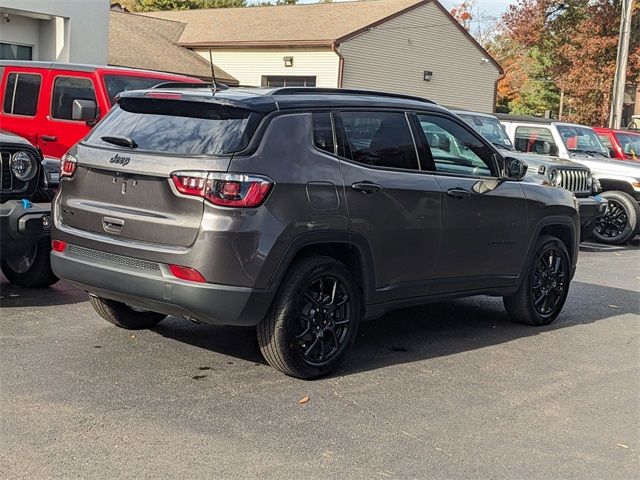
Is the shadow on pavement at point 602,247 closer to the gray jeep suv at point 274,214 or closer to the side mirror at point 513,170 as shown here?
the side mirror at point 513,170

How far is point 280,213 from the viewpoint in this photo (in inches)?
198

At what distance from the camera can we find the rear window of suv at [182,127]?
505 centimetres

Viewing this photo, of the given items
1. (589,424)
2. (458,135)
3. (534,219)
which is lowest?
(589,424)

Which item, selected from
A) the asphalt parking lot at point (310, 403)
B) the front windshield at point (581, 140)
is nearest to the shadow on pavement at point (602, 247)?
the front windshield at point (581, 140)

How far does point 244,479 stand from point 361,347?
2.56m

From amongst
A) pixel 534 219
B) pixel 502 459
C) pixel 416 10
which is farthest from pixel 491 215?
pixel 416 10

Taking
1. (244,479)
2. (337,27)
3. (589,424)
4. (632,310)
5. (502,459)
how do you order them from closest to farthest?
(244,479) → (502,459) → (589,424) → (632,310) → (337,27)

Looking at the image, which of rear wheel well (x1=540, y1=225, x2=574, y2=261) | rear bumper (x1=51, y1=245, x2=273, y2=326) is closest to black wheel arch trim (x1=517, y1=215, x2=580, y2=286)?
rear wheel well (x1=540, y1=225, x2=574, y2=261)

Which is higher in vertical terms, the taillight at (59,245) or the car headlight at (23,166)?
the car headlight at (23,166)

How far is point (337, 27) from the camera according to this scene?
3019cm

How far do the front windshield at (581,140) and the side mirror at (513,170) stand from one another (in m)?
8.24

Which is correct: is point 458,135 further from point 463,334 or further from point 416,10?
point 416,10

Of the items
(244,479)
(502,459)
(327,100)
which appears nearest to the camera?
(244,479)

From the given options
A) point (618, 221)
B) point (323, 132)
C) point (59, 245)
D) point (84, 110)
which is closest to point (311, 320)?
point (323, 132)
